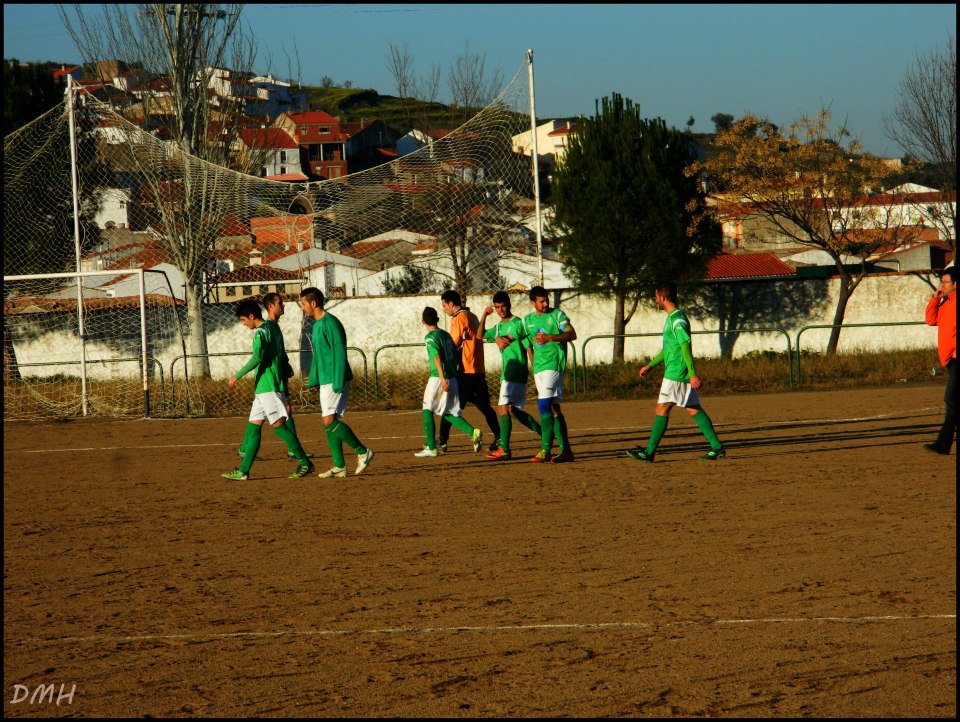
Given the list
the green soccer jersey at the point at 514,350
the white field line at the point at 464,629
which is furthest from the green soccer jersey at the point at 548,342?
the white field line at the point at 464,629

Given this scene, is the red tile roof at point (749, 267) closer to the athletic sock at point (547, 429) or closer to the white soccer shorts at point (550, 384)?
the athletic sock at point (547, 429)

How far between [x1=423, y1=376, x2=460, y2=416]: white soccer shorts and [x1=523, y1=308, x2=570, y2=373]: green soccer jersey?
43.3 inches

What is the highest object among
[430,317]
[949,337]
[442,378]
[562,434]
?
[430,317]

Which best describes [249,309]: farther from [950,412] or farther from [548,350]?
[950,412]

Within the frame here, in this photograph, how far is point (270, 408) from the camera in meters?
11.4

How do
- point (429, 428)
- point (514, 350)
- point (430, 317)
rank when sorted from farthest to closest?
point (429, 428), point (514, 350), point (430, 317)

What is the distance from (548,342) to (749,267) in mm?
37341

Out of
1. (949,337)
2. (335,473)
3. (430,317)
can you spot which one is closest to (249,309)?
(335,473)

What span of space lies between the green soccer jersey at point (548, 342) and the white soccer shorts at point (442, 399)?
3.61ft

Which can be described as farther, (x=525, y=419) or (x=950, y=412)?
(x=525, y=419)

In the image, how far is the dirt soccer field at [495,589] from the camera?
16.0 ft

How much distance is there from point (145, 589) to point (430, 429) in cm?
634

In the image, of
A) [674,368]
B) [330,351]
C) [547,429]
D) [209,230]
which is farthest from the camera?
[209,230]

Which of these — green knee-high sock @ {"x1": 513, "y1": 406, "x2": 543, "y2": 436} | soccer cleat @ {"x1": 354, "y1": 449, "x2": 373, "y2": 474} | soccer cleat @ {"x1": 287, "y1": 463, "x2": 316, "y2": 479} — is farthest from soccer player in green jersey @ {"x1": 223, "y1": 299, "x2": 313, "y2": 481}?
green knee-high sock @ {"x1": 513, "y1": 406, "x2": 543, "y2": 436}
